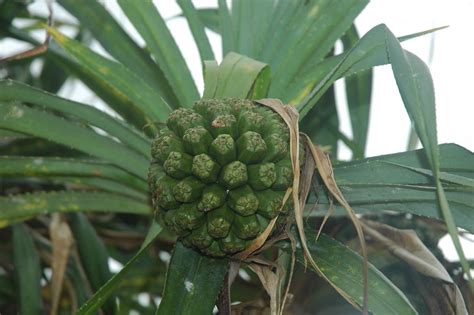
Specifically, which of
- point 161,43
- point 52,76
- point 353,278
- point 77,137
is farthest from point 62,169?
point 52,76

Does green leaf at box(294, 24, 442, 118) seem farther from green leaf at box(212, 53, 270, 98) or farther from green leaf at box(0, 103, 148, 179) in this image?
green leaf at box(0, 103, 148, 179)

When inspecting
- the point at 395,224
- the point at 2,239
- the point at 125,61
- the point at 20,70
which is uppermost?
the point at 20,70

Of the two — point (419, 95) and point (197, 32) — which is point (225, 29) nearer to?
point (197, 32)

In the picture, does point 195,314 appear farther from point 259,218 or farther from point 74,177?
point 74,177

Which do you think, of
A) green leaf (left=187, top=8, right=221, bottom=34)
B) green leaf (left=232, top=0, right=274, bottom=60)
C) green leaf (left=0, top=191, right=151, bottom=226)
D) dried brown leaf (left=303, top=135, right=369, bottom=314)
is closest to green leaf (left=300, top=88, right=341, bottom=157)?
green leaf (left=187, top=8, right=221, bottom=34)

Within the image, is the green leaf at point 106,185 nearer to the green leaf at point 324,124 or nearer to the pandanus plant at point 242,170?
the pandanus plant at point 242,170

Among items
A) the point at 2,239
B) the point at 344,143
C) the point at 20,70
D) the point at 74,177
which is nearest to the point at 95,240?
the point at 74,177
